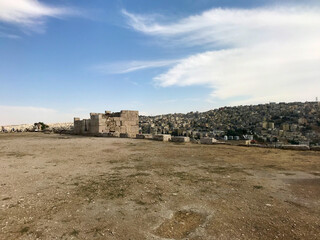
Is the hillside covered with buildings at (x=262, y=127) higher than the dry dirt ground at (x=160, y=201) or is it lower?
higher

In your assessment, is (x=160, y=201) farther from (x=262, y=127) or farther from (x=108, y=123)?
(x=262, y=127)

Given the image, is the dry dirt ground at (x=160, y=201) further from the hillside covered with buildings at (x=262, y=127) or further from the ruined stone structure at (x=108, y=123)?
the ruined stone structure at (x=108, y=123)

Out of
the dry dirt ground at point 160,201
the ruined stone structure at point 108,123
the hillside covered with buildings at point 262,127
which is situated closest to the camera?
the dry dirt ground at point 160,201

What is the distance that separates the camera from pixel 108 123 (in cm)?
1880

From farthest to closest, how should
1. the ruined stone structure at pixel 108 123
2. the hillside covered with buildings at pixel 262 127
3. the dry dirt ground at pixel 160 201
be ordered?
1. the hillside covered with buildings at pixel 262 127
2. the ruined stone structure at pixel 108 123
3. the dry dirt ground at pixel 160 201

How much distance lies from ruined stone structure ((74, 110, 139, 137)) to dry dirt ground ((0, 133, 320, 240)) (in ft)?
39.0

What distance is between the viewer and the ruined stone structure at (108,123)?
59.7ft

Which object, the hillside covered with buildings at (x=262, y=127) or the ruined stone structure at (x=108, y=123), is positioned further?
the hillside covered with buildings at (x=262, y=127)

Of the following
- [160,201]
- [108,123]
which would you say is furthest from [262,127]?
[160,201]

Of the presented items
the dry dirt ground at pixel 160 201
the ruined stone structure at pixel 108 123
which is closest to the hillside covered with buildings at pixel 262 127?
the ruined stone structure at pixel 108 123

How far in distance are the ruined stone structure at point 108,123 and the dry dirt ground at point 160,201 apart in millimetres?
11885

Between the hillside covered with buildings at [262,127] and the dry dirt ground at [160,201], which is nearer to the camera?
the dry dirt ground at [160,201]

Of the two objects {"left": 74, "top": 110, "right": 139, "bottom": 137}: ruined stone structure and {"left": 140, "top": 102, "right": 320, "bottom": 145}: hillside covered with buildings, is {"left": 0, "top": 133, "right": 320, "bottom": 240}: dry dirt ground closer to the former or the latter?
{"left": 140, "top": 102, "right": 320, "bottom": 145}: hillside covered with buildings

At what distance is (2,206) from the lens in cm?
354
